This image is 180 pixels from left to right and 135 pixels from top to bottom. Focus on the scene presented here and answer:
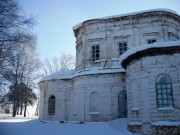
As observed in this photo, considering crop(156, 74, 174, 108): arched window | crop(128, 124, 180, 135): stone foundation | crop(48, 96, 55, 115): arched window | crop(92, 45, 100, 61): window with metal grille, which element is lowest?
crop(128, 124, 180, 135): stone foundation

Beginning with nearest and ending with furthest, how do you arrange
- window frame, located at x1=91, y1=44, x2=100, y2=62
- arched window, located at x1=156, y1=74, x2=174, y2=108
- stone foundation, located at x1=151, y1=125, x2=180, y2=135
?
stone foundation, located at x1=151, y1=125, x2=180, y2=135 → arched window, located at x1=156, y1=74, x2=174, y2=108 → window frame, located at x1=91, y1=44, x2=100, y2=62

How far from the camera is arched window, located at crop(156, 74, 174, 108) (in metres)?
11.7

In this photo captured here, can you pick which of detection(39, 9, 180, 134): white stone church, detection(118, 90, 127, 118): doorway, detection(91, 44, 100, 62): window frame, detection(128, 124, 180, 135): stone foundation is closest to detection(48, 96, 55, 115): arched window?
detection(39, 9, 180, 134): white stone church

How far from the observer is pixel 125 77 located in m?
17.7

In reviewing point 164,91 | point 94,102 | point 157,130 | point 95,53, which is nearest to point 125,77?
point 94,102

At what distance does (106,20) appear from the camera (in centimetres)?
2047

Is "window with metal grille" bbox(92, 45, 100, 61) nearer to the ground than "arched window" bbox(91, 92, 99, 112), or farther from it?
farther from it

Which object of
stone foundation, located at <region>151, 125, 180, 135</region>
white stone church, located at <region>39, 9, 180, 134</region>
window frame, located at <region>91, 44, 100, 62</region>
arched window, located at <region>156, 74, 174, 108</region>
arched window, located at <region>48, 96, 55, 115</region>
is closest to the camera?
stone foundation, located at <region>151, 125, 180, 135</region>

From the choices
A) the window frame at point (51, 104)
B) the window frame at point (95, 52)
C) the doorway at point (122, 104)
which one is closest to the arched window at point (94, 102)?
the doorway at point (122, 104)

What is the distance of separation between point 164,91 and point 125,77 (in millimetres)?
5999

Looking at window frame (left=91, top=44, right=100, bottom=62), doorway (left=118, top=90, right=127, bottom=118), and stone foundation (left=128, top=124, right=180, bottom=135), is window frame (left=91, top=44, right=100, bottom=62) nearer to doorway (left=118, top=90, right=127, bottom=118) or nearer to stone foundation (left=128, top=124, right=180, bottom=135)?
doorway (left=118, top=90, right=127, bottom=118)

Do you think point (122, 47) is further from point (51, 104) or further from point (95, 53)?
point (51, 104)

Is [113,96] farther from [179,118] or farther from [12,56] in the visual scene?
[12,56]

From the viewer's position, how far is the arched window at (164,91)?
1170 centimetres
